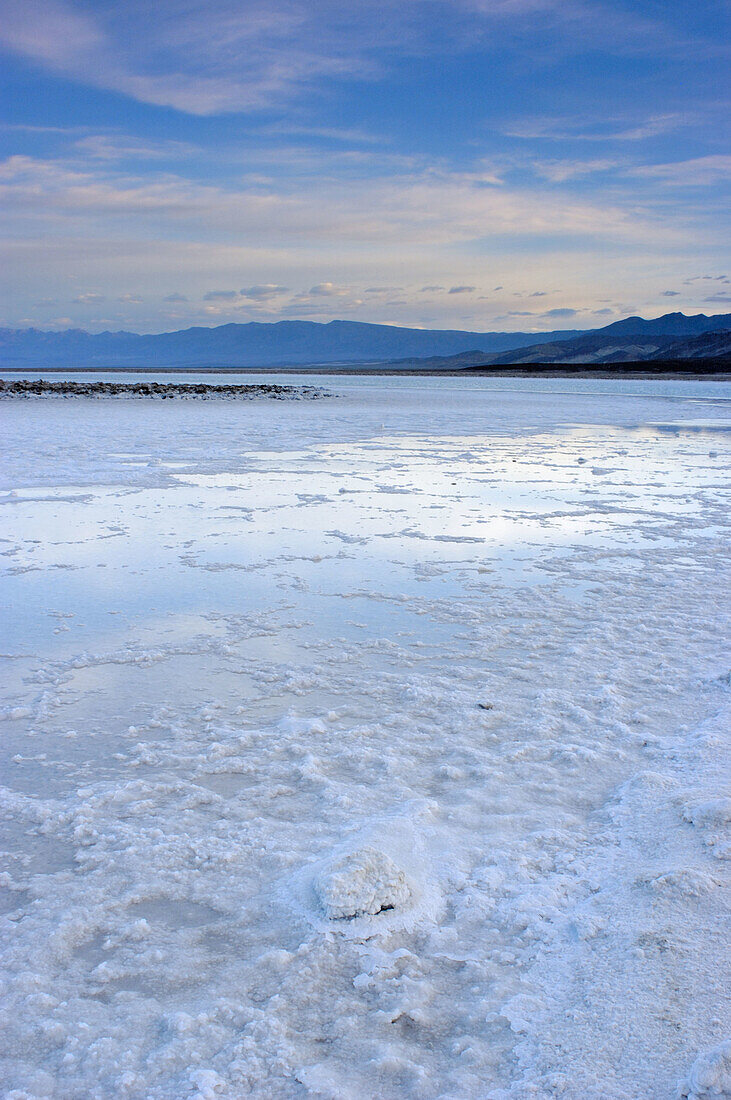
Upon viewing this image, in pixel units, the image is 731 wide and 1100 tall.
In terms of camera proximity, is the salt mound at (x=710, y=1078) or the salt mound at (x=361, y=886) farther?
the salt mound at (x=361, y=886)

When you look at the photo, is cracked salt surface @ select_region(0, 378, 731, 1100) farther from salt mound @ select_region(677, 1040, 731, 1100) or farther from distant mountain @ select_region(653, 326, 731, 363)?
distant mountain @ select_region(653, 326, 731, 363)

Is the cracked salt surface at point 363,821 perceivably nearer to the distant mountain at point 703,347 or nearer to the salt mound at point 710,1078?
the salt mound at point 710,1078

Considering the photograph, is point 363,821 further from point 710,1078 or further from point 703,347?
point 703,347

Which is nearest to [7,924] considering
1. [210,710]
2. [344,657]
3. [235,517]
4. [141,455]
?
[210,710]

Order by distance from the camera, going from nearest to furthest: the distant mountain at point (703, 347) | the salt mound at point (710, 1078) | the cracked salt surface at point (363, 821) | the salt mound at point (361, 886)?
the salt mound at point (710, 1078)
the cracked salt surface at point (363, 821)
the salt mound at point (361, 886)
the distant mountain at point (703, 347)

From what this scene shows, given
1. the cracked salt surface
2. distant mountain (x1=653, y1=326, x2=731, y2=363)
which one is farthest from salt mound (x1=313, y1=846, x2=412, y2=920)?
distant mountain (x1=653, y1=326, x2=731, y2=363)

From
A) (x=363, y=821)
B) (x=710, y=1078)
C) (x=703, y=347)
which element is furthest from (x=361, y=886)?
(x=703, y=347)

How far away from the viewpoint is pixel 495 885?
2.21m

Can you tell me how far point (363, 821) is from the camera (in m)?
2.51

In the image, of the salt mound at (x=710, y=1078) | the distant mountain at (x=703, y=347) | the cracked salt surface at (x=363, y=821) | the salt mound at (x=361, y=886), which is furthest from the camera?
the distant mountain at (x=703, y=347)

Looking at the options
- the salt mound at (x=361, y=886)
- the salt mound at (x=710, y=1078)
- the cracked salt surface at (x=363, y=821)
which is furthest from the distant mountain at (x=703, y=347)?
the salt mound at (x=710, y=1078)

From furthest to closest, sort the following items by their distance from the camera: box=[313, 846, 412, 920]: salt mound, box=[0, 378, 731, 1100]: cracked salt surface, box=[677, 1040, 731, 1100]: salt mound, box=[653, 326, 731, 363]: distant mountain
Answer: box=[653, 326, 731, 363]: distant mountain
box=[313, 846, 412, 920]: salt mound
box=[0, 378, 731, 1100]: cracked salt surface
box=[677, 1040, 731, 1100]: salt mound

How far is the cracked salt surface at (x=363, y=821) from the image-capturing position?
1.69 m

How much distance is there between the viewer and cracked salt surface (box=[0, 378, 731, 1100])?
1686 millimetres
